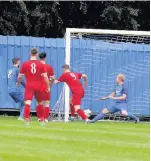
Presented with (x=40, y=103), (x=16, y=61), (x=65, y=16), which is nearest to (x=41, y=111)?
(x=40, y=103)

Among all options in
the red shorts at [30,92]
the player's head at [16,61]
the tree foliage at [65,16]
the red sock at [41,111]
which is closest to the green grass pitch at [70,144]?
the red shorts at [30,92]

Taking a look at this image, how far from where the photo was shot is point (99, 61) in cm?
2203

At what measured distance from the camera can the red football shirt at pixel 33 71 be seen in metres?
16.5

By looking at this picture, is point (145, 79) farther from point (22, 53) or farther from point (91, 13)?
point (91, 13)

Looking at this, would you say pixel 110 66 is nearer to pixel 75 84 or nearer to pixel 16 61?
pixel 75 84

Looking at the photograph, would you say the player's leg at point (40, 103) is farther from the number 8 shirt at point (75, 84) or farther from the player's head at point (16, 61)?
the player's head at point (16, 61)

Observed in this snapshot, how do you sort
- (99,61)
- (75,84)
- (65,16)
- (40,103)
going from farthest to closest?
(65,16), (99,61), (75,84), (40,103)

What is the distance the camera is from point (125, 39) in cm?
2230

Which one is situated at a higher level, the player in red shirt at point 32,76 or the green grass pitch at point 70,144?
the player in red shirt at point 32,76

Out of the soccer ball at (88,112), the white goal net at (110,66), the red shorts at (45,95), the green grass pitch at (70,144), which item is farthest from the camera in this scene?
the white goal net at (110,66)

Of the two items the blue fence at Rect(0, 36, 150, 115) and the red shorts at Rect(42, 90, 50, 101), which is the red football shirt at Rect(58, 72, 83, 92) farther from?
the blue fence at Rect(0, 36, 150, 115)

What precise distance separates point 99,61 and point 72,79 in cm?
344

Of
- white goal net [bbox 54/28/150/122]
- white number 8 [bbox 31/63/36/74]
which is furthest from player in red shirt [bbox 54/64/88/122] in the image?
white goal net [bbox 54/28/150/122]

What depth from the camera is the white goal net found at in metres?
21.9
